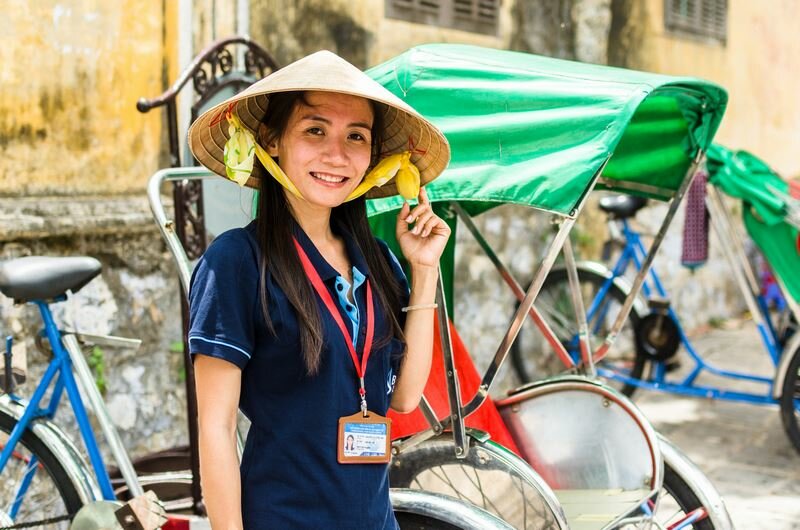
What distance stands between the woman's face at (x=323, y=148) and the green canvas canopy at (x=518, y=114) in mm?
536

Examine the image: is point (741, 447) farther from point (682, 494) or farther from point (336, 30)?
point (336, 30)

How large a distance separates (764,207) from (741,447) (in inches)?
53.0

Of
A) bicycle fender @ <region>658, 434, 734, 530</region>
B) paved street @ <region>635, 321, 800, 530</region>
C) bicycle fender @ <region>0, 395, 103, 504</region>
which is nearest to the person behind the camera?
bicycle fender @ <region>0, 395, 103, 504</region>

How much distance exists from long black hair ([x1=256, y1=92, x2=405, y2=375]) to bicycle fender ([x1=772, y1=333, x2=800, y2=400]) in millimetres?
3333

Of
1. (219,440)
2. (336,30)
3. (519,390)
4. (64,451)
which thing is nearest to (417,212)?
(219,440)

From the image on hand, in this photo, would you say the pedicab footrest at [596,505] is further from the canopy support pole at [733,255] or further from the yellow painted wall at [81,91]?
the canopy support pole at [733,255]

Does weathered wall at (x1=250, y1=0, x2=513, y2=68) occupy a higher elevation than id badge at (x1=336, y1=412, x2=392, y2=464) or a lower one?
higher

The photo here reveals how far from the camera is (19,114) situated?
12.8 feet

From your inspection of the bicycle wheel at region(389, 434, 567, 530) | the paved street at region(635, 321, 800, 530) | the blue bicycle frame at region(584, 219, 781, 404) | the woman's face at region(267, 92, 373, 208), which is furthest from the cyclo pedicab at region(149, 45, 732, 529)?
the blue bicycle frame at region(584, 219, 781, 404)

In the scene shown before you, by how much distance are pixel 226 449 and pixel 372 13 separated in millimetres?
3887

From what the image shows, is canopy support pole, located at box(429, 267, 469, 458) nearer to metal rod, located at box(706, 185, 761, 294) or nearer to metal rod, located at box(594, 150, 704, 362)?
metal rod, located at box(594, 150, 704, 362)

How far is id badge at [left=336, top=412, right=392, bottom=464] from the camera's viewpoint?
1.94 m

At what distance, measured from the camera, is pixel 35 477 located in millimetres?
3094

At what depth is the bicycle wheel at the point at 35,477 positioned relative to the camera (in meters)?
3.00
